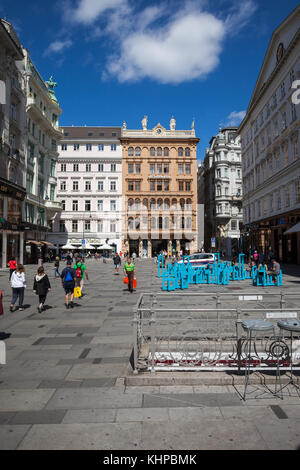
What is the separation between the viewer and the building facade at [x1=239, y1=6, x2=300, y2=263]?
30047 mm

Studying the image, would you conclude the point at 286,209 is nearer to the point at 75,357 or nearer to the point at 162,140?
the point at 75,357

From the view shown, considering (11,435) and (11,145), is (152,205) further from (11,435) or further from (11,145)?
(11,435)

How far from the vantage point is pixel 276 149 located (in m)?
34.9

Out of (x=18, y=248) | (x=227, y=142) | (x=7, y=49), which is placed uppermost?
(x=227, y=142)

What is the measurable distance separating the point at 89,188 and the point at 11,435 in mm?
60675

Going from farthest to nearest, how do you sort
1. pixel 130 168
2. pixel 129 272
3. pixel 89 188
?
pixel 130 168 < pixel 89 188 < pixel 129 272

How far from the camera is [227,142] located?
2736 inches

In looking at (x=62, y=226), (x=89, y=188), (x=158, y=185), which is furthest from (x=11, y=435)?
(x=89, y=188)

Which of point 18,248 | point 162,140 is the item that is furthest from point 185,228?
point 18,248

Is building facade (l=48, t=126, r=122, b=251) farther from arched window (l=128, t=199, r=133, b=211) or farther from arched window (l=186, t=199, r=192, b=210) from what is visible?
arched window (l=186, t=199, r=192, b=210)

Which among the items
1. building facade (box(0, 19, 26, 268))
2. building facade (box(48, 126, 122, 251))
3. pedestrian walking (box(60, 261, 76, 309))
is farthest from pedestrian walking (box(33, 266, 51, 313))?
building facade (box(48, 126, 122, 251))

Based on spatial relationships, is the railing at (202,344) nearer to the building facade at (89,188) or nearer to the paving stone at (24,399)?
the paving stone at (24,399)

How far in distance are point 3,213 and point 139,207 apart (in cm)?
3365

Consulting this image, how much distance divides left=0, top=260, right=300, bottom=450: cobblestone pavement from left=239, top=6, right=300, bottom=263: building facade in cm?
2718
